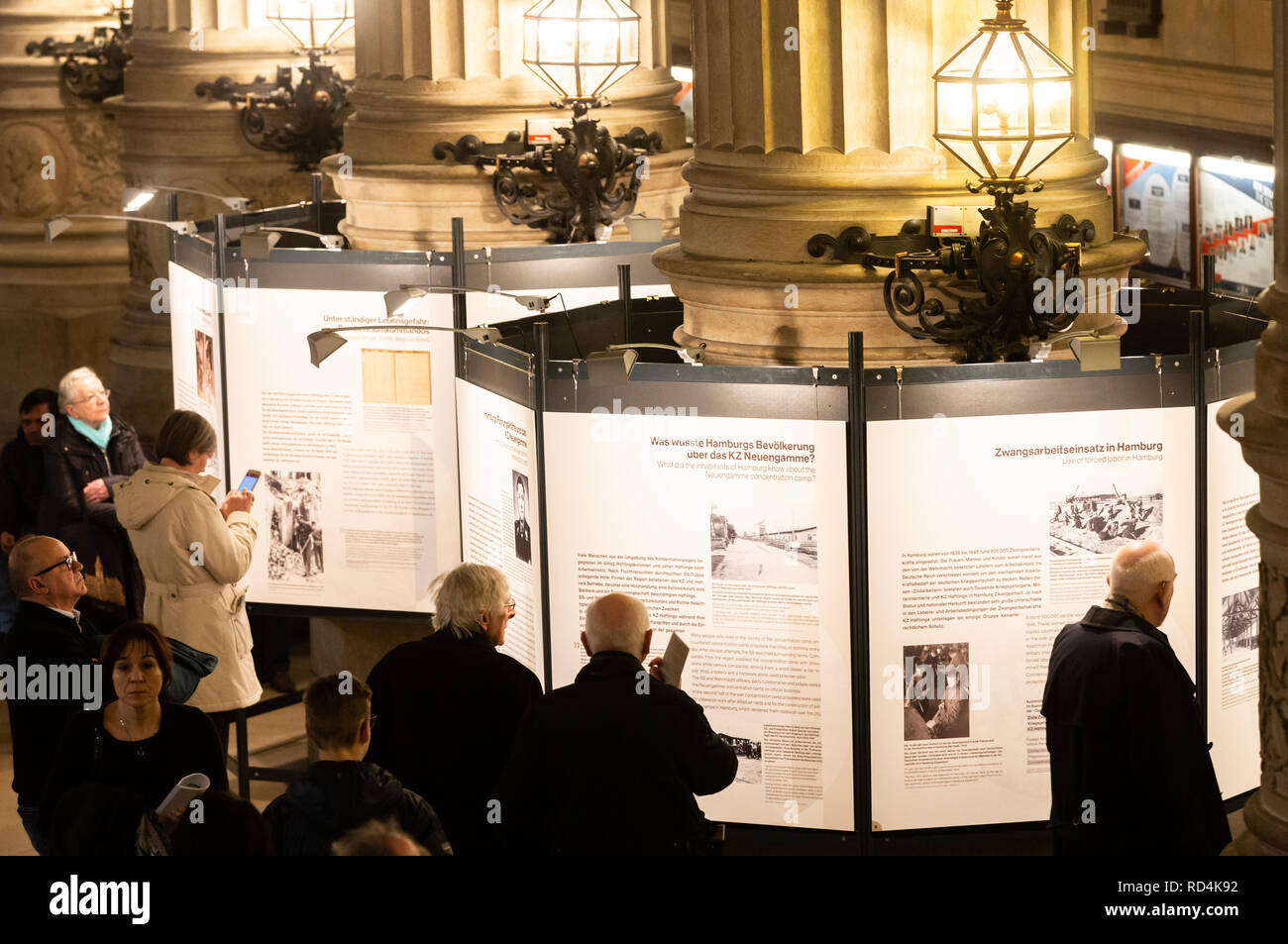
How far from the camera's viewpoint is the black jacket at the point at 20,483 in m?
9.88

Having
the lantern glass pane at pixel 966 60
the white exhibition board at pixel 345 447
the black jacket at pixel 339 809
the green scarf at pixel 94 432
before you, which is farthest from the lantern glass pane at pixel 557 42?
the black jacket at pixel 339 809

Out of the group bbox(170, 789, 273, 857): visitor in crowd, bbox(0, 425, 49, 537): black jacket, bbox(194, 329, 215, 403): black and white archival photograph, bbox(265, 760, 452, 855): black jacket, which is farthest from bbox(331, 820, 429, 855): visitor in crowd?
bbox(0, 425, 49, 537): black jacket

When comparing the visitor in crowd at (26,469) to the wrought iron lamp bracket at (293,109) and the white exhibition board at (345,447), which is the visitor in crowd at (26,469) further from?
the wrought iron lamp bracket at (293,109)

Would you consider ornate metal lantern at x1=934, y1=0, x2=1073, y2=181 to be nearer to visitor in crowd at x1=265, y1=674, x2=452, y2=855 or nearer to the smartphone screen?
the smartphone screen

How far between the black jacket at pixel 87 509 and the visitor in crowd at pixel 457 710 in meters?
3.64

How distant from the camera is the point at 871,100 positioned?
23.3 feet

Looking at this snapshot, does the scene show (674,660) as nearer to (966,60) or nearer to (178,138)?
(966,60)

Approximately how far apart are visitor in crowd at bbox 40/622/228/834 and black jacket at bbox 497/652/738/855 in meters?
0.85

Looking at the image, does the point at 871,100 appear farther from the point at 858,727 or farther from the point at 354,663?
the point at 354,663

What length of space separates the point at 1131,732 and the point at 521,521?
2108 millimetres

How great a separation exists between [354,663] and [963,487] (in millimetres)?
4284

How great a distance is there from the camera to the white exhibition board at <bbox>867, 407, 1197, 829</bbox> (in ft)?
21.3

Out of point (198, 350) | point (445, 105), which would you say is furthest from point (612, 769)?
point (445, 105)
